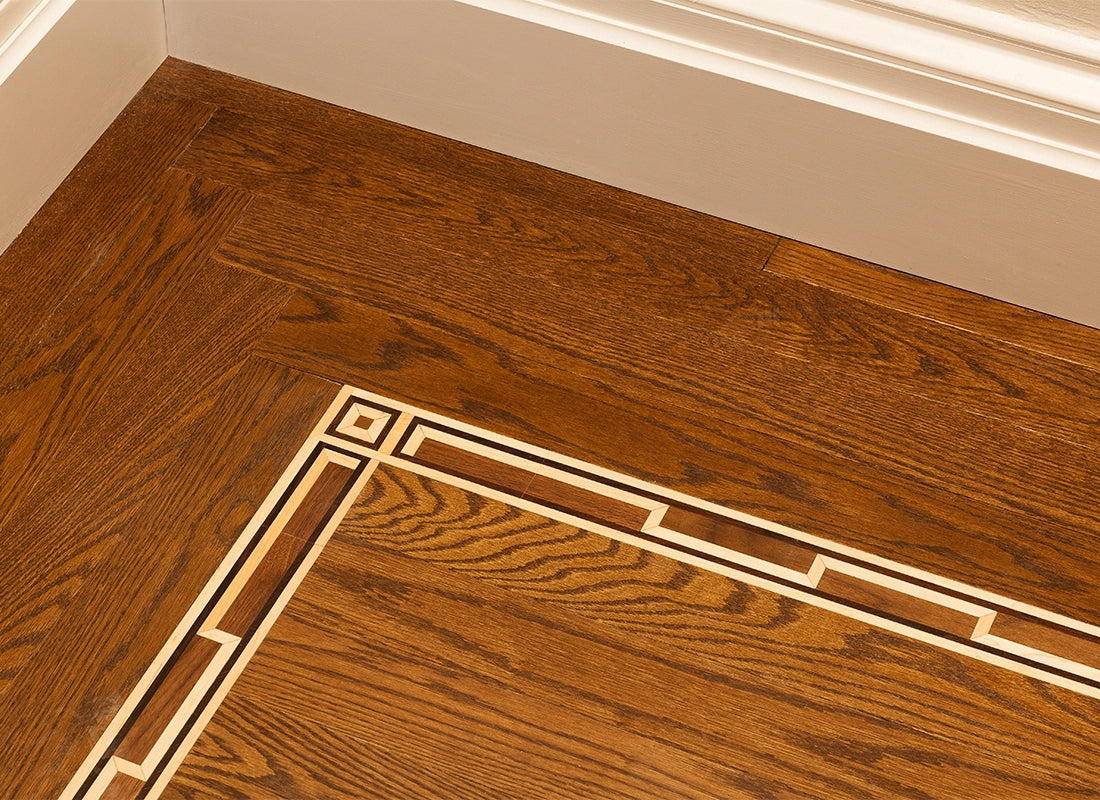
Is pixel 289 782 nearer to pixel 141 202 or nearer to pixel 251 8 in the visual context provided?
pixel 141 202

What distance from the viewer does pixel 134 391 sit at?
1.17 m

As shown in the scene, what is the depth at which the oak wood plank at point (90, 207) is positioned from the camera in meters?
1.22

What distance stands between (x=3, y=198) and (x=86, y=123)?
0.14m

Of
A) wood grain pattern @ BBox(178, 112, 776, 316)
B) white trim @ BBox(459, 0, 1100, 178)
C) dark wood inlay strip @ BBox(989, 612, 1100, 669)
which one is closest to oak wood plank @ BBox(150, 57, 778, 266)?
wood grain pattern @ BBox(178, 112, 776, 316)

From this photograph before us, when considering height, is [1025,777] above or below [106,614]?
above

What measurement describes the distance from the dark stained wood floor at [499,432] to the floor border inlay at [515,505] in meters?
0.02

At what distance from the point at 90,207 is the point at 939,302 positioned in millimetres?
845

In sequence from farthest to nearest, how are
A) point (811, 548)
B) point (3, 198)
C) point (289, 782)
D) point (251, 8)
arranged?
point (251, 8) → point (3, 198) → point (811, 548) → point (289, 782)

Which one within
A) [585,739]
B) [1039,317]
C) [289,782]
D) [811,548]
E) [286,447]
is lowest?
[289,782]

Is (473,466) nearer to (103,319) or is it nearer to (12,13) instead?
(103,319)

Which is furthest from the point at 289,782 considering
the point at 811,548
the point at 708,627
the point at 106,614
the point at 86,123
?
the point at 86,123

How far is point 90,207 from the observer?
1294 mm

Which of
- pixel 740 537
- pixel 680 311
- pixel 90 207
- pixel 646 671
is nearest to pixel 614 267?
pixel 680 311

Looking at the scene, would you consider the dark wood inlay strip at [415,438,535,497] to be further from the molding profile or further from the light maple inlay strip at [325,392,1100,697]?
the molding profile
